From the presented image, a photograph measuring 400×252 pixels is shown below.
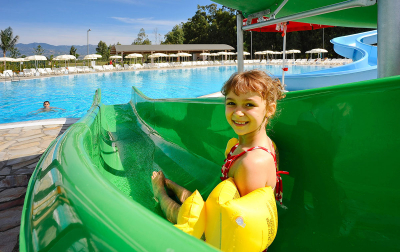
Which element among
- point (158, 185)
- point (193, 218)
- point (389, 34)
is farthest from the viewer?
point (158, 185)

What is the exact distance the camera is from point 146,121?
398cm

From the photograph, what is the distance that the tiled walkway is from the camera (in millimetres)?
1974

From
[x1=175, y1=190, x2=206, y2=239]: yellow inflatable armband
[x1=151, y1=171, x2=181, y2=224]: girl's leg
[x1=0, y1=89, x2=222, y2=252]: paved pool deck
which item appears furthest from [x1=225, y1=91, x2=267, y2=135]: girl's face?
[x1=0, y1=89, x2=222, y2=252]: paved pool deck

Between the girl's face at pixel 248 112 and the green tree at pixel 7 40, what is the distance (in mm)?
58507

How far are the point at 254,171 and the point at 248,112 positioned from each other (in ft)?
0.79

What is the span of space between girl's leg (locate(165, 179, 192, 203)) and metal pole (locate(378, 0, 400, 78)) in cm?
127

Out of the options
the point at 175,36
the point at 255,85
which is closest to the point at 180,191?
the point at 255,85

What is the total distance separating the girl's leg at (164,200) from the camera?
60.8 inches

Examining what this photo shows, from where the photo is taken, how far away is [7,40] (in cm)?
4891

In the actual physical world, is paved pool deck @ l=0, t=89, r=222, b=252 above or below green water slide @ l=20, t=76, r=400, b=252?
below

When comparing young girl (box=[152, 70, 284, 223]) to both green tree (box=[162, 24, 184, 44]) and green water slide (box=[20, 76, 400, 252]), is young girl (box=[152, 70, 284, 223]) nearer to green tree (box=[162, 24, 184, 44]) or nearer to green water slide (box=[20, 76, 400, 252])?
green water slide (box=[20, 76, 400, 252])

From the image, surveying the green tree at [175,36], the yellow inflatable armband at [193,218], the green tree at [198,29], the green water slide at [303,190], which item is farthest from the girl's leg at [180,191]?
the green tree at [175,36]

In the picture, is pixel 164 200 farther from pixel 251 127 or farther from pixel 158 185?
pixel 251 127

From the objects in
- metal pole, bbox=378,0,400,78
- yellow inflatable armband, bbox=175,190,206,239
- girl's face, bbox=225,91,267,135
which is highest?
metal pole, bbox=378,0,400,78
